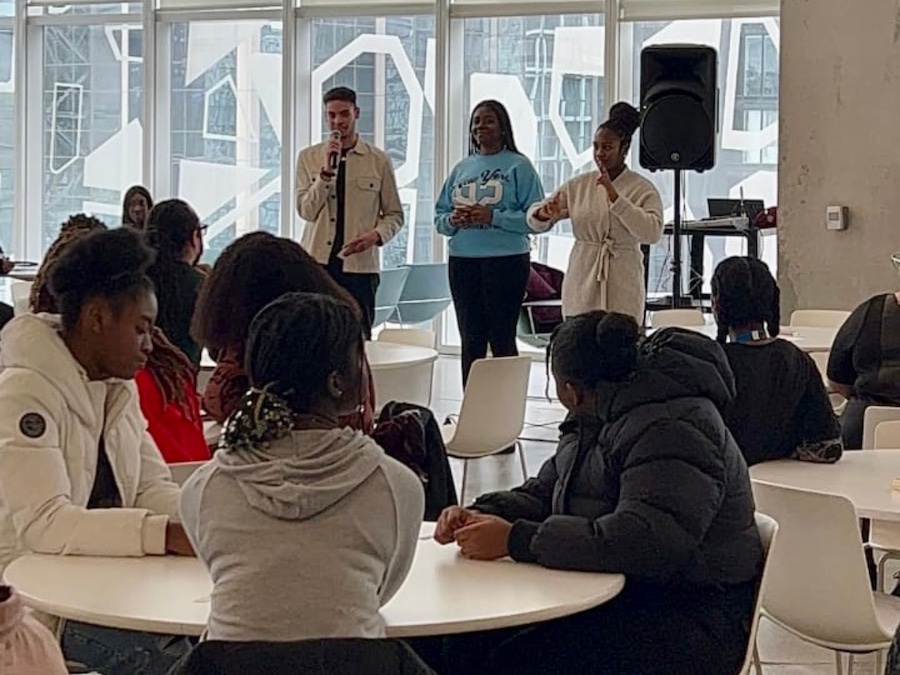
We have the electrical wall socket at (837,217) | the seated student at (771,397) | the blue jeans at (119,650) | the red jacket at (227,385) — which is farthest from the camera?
the electrical wall socket at (837,217)

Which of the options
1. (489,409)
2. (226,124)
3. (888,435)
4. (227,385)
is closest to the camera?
(227,385)

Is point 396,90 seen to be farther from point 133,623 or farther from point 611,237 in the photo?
point 133,623

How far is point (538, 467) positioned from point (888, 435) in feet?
9.79

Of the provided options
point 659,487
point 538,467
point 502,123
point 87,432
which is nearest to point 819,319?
point 538,467

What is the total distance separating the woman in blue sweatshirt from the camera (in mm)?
6758

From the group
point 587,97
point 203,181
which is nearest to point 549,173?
point 587,97

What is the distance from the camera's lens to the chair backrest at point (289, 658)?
1.91 metres

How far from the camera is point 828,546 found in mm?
2980

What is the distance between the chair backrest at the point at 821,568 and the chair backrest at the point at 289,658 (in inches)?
50.1

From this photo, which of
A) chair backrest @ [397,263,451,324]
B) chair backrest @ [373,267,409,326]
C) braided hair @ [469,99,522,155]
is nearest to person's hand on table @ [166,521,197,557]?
braided hair @ [469,99,522,155]

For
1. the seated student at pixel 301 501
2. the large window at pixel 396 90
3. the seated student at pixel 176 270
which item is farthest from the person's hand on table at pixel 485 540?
the large window at pixel 396 90

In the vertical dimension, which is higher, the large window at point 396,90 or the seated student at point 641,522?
the large window at point 396,90

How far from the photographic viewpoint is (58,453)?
260cm

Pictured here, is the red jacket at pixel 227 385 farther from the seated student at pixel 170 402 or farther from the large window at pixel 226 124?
the large window at pixel 226 124
